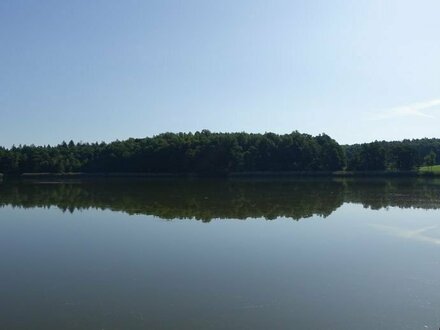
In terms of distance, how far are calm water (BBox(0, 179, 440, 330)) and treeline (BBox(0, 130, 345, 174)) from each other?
202ft

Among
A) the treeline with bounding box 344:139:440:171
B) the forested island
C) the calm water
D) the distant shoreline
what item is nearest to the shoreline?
the distant shoreline

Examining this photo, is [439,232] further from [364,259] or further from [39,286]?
[39,286]

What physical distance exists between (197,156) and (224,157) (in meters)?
5.86

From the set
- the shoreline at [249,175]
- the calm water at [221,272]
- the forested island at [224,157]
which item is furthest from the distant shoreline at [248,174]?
the calm water at [221,272]

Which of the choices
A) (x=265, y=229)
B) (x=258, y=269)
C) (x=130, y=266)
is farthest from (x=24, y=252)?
(x=265, y=229)

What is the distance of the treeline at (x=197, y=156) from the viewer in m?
89.1

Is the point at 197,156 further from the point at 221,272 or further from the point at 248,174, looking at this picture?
the point at 221,272

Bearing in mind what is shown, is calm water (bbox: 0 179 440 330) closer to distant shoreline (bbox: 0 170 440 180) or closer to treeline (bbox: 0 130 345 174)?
distant shoreline (bbox: 0 170 440 180)

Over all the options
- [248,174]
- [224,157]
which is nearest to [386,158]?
[248,174]

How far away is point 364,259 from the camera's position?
16.0m

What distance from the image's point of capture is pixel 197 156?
92875 millimetres

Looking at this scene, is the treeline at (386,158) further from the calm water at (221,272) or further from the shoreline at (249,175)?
the calm water at (221,272)

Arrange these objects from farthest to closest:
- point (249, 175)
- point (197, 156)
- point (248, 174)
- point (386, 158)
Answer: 1. point (197, 156)
2. point (248, 174)
3. point (249, 175)
4. point (386, 158)

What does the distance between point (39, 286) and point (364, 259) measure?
10.5m
